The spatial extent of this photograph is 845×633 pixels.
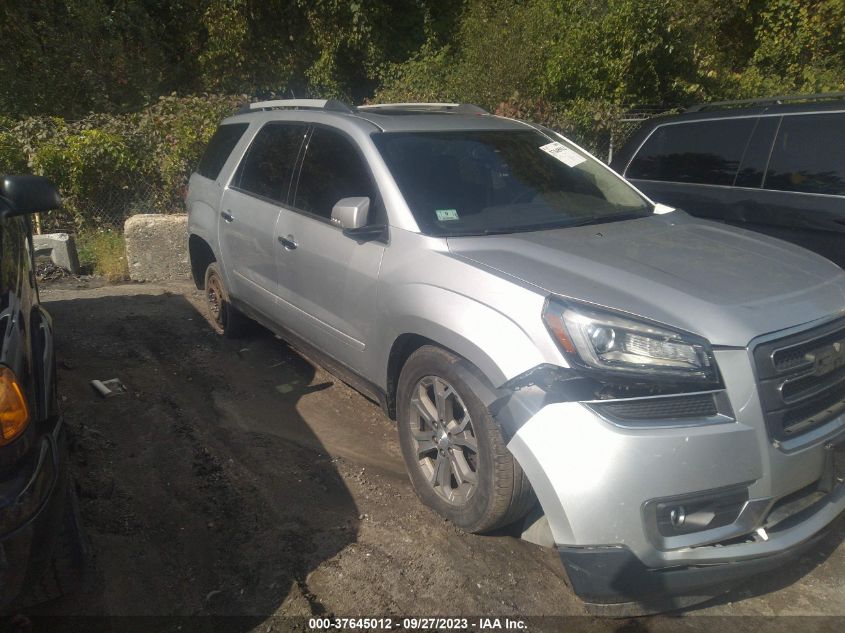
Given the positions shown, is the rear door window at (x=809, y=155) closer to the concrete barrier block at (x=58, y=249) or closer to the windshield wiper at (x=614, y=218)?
the windshield wiper at (x=614, y=218)

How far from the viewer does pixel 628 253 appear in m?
3.27

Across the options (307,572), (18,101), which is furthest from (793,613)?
(18,101)

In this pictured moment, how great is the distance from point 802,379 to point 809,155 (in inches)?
108

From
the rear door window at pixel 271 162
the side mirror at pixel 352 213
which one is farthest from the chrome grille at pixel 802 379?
the rear door window at pixel 271 162

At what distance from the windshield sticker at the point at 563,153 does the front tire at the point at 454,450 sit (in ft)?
5.59

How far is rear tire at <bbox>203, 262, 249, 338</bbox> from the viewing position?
573 centimetres

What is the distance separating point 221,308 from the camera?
5898 millimetres

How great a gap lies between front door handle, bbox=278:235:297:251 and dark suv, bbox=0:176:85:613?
155cm

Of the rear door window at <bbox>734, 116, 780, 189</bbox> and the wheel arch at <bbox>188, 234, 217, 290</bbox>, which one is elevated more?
the rear door window at <bbox>734, 116, 780, 189</bbox>

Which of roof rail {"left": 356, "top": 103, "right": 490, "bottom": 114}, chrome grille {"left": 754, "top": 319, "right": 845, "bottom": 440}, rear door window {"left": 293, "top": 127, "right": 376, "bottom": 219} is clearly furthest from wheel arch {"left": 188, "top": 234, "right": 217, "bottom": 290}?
chrome grille {"left": 754, "top": 319, "right": 845, "bottom": 440}

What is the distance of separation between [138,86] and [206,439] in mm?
11790

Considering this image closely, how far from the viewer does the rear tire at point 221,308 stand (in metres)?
5.73

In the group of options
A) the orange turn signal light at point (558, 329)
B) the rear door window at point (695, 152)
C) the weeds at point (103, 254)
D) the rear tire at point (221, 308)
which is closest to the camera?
the orange turn signal light at point (558, 329)

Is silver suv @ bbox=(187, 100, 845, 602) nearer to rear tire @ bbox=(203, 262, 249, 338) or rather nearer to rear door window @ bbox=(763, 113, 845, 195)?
rear door window @ bbox=(763, 113, 845, 195)
